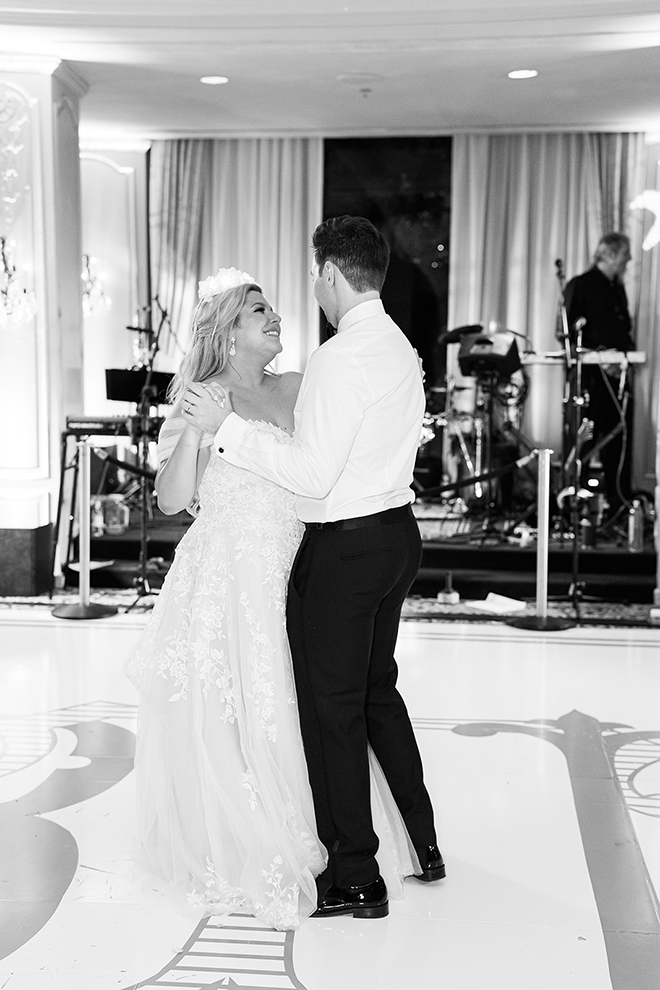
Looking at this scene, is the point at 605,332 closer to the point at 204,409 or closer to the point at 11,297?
the point at 11,297

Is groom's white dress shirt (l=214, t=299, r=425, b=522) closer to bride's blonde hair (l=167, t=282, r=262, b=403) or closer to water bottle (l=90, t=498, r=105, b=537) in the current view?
bride's blonde hair (l=167, t=282, r=262, b=403)

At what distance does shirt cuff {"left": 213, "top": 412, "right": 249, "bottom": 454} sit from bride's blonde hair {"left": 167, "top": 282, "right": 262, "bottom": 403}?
372mm

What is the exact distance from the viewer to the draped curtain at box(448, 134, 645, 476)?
9891 millimetres

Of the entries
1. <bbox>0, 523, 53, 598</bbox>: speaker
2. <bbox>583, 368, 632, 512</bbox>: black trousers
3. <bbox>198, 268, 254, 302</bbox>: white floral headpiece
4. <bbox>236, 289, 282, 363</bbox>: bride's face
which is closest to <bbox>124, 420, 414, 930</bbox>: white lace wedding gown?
<bbox>236, 289, 282, 363</bbox>: bride's face

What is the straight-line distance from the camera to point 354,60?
720cm

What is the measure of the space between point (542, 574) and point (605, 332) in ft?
11.8

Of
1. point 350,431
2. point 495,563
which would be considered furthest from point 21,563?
point 350,431

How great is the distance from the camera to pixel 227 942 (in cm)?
265

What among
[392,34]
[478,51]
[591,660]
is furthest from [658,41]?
[591,660]

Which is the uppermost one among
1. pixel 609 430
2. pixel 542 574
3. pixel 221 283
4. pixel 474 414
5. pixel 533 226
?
pixel 533 226

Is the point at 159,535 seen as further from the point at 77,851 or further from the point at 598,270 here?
the point at 77,851

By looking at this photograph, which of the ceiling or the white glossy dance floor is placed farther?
the ceiling

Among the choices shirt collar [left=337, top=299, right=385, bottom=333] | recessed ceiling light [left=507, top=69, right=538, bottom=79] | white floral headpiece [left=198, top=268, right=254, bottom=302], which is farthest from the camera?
recessed ceiling light [left=507, top=69, right=538, bottom=79]

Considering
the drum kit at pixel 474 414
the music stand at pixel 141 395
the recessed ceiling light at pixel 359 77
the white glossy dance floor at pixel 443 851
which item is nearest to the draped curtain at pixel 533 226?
the drum kit at pixel 474 414
